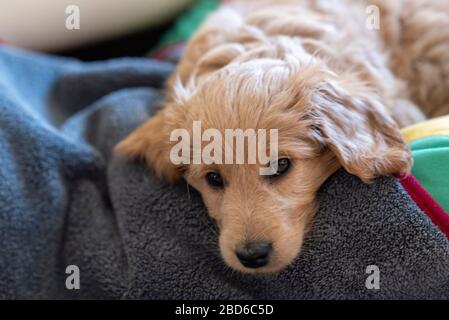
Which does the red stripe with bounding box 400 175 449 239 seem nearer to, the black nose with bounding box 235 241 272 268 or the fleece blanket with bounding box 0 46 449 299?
the fleece blanket with bounding box 0 46 449 299

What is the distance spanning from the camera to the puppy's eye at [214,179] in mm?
1396

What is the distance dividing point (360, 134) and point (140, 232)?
605 mm

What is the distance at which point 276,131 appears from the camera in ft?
4.23

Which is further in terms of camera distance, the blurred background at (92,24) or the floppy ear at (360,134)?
the blurred background at (92,24)

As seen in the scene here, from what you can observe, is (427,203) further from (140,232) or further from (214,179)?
(140,232)

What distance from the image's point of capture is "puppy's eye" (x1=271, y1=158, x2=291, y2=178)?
1.32m

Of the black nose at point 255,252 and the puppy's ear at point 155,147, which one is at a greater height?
the puppy's ear at point 155,147

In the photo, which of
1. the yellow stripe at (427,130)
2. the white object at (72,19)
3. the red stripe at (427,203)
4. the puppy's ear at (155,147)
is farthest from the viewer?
the white object at (72,19)

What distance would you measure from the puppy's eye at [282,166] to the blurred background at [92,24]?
124 centimetres

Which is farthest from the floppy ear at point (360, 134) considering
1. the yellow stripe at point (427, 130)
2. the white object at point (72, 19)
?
the white object at point (72, 19)

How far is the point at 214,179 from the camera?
1411 millimetres

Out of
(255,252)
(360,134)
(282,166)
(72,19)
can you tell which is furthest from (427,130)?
(72,19)

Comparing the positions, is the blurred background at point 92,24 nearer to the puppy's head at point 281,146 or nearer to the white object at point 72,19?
the white object at point 72,19

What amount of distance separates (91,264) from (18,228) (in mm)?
213
